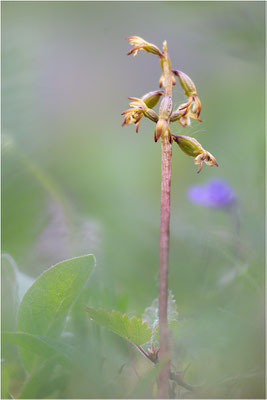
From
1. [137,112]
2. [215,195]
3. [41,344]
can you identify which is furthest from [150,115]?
[215,195]

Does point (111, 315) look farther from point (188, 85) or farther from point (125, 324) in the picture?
point (188, 85)

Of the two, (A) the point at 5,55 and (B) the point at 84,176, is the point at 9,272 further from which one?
(B) the point at 84,176

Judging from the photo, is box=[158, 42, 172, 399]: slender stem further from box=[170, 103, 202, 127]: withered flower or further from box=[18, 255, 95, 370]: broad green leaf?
box=[18, 255, 95, 370]: broad green leaf

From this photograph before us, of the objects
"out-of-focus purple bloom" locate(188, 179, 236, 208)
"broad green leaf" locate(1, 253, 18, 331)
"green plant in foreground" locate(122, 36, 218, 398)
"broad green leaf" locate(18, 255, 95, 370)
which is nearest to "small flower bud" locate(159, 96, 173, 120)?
"green plant in foreground" locate(122, 36, 218, 398)

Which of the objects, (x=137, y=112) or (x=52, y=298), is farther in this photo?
(x=52, y=298)

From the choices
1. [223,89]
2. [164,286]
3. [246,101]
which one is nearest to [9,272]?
[164,286]

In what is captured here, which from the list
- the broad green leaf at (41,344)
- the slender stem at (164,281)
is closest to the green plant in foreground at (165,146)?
the slender stem at (164,281)

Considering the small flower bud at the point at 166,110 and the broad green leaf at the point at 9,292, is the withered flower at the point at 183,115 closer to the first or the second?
the small flower bud at the point at 166,110
